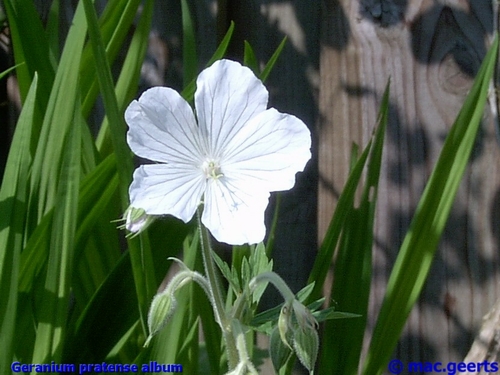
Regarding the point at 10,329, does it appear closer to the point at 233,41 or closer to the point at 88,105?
the point at 88,105

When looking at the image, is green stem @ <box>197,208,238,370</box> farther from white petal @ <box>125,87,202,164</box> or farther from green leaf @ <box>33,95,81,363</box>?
green leaf @ <box>33,95,81,363</box>

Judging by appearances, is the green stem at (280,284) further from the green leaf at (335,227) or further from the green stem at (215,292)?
the green leaf at (335,227)

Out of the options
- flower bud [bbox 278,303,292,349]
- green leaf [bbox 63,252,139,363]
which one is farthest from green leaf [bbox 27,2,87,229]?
flower bud [bbox 278,303,292,349]

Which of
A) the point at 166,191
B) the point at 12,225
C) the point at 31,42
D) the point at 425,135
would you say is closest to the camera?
the point at 166,191

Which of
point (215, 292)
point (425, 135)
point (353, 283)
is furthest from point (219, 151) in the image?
point (425, 135)

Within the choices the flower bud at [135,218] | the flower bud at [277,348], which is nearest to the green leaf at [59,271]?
the flower bud at [135,218]

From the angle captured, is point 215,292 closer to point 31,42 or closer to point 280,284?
point 280,284

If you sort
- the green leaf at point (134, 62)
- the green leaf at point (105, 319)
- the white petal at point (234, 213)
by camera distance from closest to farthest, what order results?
the white petal at point (234, 213)
the green leaf at point (105, 319)
the green leaf at point (134, 62)
